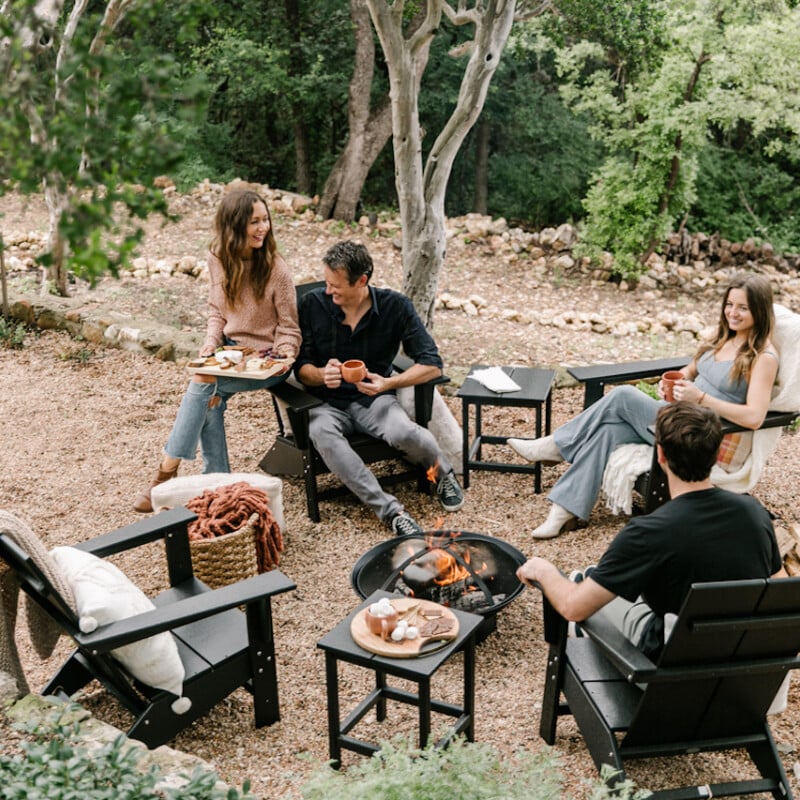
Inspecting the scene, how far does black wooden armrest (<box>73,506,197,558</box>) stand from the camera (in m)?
2.96

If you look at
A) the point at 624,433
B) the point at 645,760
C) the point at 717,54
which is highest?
the point at 717,54

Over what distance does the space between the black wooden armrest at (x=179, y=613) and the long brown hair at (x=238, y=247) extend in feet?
6.51

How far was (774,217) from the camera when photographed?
449 inches

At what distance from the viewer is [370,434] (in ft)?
14.1

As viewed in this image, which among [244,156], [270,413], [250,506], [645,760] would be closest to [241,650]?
[250,506]

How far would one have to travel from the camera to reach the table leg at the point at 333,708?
2.69 m

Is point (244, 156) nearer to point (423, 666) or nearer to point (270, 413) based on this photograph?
point (270, 413)

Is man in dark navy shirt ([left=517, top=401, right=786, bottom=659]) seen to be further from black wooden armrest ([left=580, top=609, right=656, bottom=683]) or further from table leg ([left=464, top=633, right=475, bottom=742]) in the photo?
table leg ([left=464, top=633, right=475, bottom=742])

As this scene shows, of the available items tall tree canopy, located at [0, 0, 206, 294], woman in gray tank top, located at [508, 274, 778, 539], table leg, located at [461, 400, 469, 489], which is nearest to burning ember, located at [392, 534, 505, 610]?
woman in gray tank top, located at [508, 274, 778, 539]

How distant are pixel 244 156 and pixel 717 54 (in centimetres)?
656

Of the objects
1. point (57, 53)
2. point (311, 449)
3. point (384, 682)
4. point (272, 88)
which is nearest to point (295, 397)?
point (311, 449)

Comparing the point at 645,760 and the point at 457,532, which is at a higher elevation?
the point at 457,532

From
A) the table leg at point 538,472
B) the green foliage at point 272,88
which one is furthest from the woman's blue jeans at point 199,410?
the green foliage at point 272,88

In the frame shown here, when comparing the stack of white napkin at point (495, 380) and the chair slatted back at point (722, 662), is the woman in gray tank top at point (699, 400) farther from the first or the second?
the chair slatted back at point (722, 662)
